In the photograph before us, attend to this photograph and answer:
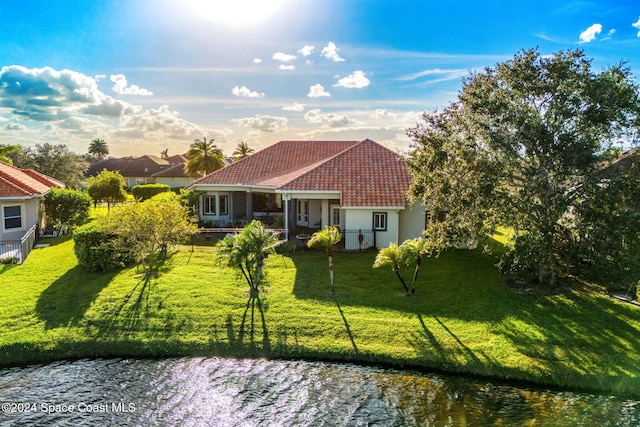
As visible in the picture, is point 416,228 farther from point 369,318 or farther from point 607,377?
point 607,377

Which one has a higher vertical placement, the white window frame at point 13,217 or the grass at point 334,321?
the white window frame at point 13,217

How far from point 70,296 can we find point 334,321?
10581mm

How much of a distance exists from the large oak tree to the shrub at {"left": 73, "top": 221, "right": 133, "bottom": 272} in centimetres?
1514

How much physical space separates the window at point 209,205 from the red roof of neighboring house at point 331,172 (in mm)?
1640

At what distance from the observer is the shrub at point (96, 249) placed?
19984 mm

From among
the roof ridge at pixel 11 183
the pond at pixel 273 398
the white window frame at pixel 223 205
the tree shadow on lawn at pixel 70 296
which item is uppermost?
the roof ridge at pixel 11 183

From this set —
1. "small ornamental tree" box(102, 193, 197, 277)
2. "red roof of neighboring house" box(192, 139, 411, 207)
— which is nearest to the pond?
"small ornamental tree" box(102, 193, 197, 277)

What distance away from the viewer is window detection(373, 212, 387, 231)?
24.7m

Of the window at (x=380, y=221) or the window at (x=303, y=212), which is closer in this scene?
the window at (x=380, y=221)

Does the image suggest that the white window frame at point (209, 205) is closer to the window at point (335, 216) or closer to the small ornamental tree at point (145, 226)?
the window at point (335, 216)

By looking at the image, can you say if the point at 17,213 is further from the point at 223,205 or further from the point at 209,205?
the point at 223,205

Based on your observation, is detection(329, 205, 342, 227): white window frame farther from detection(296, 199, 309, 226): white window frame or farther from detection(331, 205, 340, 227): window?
detection(296, 199, 309, 226): white window frame

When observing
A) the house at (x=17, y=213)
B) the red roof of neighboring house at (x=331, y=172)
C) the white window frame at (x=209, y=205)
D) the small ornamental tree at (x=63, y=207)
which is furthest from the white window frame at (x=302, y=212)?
the house at (x=17, y=213)

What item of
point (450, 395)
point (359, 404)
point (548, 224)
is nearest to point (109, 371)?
point (359, 404)
